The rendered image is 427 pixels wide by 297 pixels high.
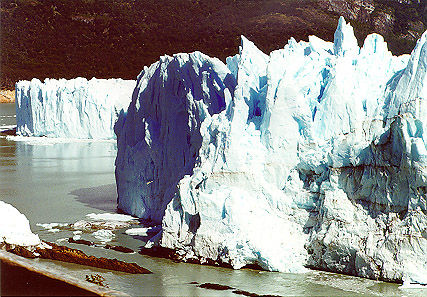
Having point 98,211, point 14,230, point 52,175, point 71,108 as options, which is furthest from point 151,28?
point 14,230

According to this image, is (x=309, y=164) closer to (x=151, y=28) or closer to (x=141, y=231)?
(x=141, y=231)

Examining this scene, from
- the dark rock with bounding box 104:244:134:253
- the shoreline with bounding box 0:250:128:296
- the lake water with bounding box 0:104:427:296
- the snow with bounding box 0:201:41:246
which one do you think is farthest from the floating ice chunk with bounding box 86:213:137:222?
the shoreline with bounding box 0:250:128:296

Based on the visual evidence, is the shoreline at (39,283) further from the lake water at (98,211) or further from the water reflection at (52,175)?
the water reflection at (52,175)

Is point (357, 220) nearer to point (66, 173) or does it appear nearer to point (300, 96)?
point (300, 96)

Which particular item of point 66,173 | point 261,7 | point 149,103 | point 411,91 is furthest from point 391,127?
point 261,7

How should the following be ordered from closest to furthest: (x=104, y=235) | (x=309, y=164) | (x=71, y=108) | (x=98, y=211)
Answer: (x=309, y=164)
(x=104, y=235)
(x=98, y=211)
(x=71, y=108)

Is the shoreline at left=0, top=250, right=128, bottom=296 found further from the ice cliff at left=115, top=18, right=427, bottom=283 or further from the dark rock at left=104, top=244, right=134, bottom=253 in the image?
the ice cliff at left=115, top=18, right=427, bottom=283

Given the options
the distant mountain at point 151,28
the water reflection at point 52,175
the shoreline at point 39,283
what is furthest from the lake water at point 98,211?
the distant mountain at point 151,28
